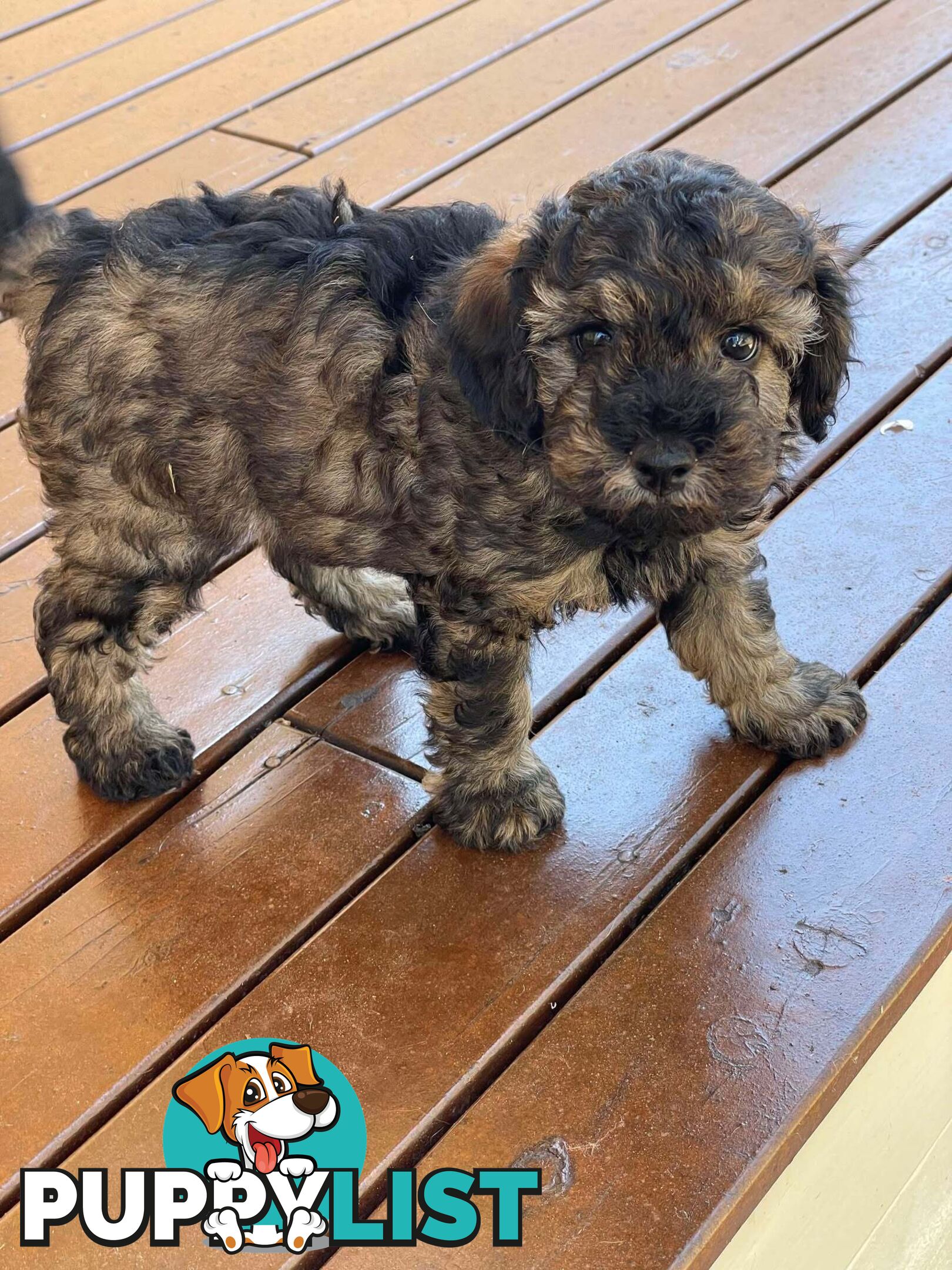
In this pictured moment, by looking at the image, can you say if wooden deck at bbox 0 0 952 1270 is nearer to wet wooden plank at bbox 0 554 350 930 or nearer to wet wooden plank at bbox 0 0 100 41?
wet wooden plank at bbox 0 554 350 930

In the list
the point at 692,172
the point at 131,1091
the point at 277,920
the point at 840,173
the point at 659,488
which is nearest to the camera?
the point at 659,488

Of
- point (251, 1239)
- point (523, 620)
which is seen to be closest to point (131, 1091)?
point (251, 1239)

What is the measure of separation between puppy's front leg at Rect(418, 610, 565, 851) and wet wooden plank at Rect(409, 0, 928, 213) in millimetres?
1845

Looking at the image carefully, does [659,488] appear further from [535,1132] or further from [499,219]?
[535,1132]

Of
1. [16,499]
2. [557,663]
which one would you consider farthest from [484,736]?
Result: [16,499]

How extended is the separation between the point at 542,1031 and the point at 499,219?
1.29 metres

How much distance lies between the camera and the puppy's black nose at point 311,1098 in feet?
6.40

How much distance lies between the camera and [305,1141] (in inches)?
75.0

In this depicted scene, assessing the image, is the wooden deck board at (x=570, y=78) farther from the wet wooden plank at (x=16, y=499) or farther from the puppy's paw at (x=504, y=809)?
the puppy's paw at (x=504, y=809)

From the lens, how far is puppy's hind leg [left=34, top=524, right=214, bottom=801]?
2.30 metres

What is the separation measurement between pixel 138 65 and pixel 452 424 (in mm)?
3159

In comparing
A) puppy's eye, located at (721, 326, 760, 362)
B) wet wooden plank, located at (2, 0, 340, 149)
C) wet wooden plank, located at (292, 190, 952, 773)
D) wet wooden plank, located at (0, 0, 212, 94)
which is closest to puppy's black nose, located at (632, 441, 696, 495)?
puppy's eye, located at (721, 326, 760, 362)

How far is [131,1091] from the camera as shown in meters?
1.99

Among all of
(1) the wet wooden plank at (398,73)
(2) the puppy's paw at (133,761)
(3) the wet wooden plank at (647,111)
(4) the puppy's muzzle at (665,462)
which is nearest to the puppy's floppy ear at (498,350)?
(4) the puppy's muzzle at (665,462)
